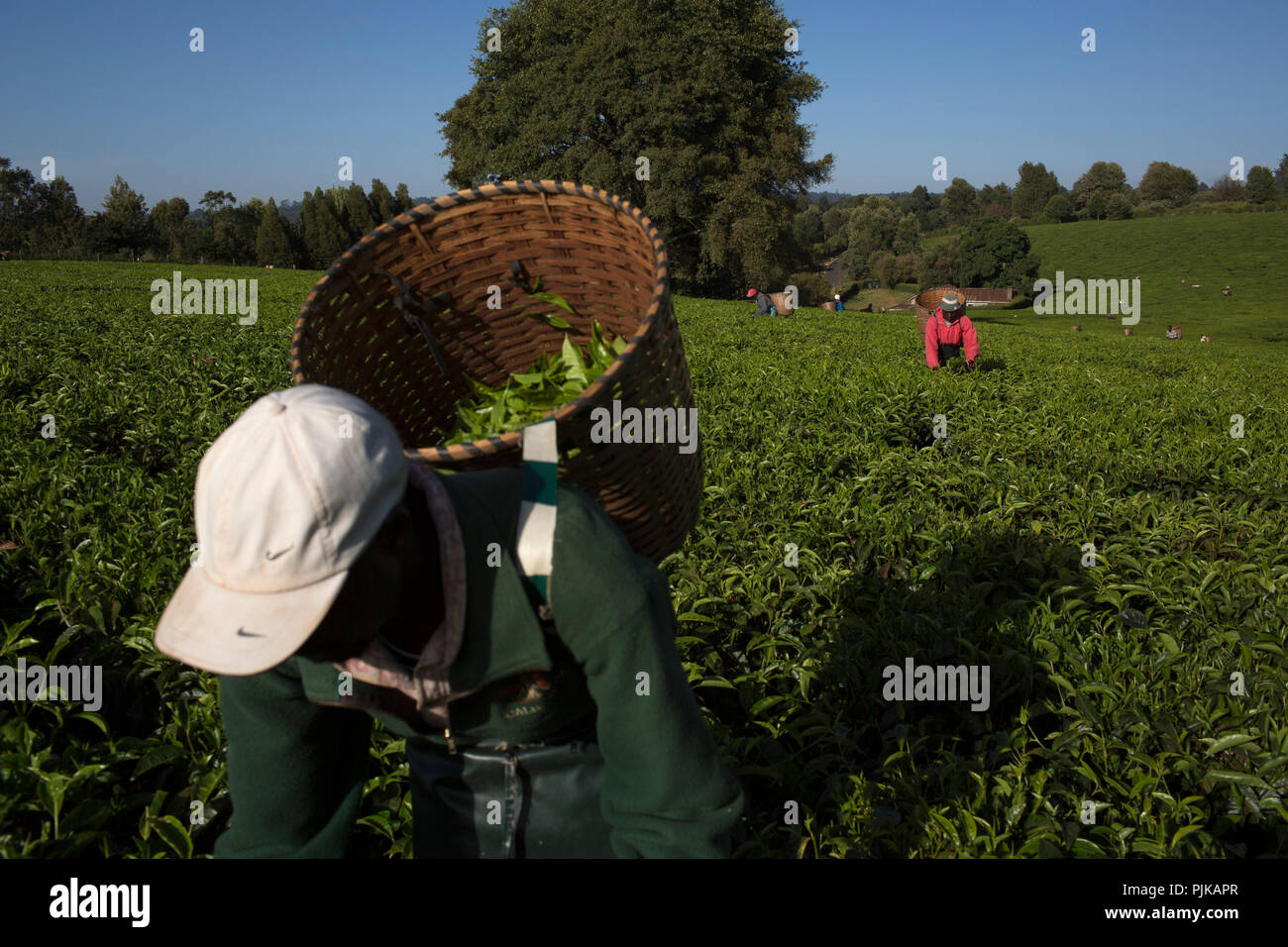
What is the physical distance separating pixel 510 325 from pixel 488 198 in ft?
1.69

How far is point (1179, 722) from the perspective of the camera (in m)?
3.30

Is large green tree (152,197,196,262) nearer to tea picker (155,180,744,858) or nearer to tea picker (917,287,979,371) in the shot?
tea picker (917,287,979,371)

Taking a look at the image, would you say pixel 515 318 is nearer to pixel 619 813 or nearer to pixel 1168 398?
pixel 619 813

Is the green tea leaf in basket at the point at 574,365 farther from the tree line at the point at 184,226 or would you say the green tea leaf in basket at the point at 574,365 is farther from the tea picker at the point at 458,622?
the tree line at the point at 184,226

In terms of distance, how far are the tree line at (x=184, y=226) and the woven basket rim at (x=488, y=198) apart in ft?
202

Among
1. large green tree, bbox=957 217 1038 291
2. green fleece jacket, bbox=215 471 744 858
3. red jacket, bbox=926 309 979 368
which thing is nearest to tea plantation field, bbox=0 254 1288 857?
green fleece jacket, bbox=215 471 744 858

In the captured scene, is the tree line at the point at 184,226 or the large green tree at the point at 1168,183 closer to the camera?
the tree line at the point at 184,226

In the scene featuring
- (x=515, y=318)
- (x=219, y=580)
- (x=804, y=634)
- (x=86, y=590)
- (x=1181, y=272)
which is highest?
(x=1181, y=272)

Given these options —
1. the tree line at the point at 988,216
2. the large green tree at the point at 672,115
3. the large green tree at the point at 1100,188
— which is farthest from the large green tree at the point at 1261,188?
the large green tree at the point at 672,115

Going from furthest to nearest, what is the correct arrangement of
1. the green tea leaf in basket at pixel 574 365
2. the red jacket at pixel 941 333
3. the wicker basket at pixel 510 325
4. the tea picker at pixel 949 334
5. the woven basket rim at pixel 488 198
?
the red jacket at pixel 941 333
the tea picker at pixel 949 334
the green tea leaf in basket at pixel 574 365
the wicker basket at pixel 510 325
the woven basket rim at pixel 488 198

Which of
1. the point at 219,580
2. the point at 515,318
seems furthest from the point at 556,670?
the point at 515,318

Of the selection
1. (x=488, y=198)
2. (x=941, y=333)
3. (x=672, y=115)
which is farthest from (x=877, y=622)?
(x=672, y=115)

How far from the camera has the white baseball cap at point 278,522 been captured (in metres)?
1.25
